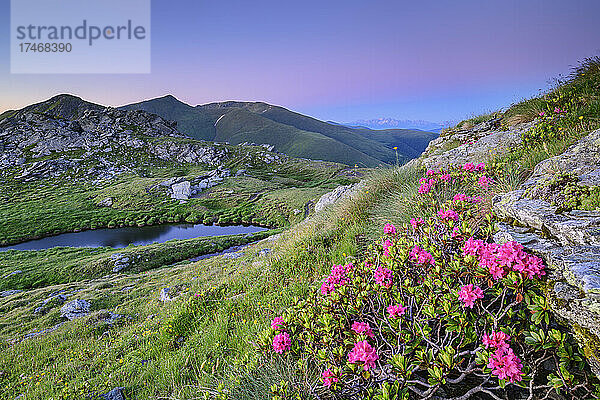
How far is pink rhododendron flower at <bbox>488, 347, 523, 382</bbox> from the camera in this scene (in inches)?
83.0

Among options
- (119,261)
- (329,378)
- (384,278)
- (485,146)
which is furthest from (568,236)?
(119,261)

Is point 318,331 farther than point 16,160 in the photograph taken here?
No

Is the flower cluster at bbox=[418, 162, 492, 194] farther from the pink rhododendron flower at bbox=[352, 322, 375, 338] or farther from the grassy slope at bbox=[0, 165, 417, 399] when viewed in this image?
the pink rhododendron flower at bbox=[352, 322, 375, 338]

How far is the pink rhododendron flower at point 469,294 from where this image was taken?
262cm

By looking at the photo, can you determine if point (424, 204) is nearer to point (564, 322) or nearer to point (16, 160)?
point (564, 322)

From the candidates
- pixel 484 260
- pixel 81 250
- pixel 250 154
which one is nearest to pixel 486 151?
pixel 484 260

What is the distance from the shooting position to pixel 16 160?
106188mm

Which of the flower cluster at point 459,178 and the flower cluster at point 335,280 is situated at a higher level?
the flower cluster at point 459,178

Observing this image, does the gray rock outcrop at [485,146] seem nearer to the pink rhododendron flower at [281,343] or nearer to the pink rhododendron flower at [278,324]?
the pink rhododendron flower at [278,324]

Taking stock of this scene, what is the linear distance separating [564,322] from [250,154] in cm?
12573

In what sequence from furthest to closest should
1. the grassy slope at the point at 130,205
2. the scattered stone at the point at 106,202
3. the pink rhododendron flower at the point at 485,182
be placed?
the scattered stone at the point at 106,202 → the grassy slope at the point at 130,205 → the pink rhododendron flower at the point at 485,182

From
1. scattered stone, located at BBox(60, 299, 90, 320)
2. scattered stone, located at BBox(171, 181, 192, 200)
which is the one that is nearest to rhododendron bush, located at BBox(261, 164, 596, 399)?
scattered stone, located at BBox(60, 299, 90, 320)

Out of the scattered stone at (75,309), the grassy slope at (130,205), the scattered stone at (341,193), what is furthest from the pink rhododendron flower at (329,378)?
the grassy slope at (130,205)

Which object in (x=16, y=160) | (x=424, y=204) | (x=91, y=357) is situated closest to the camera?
(x=424, y=204)
